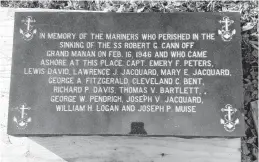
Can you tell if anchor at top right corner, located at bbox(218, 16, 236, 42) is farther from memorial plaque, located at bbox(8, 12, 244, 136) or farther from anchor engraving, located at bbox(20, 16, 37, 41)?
anchor engraving, located at bbox(20, 16, 37, 41)

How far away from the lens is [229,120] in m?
4.00

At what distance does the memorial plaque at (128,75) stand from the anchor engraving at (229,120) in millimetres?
10

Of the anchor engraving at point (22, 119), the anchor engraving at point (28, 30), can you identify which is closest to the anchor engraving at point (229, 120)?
the anchor engraving at point (22, 119)

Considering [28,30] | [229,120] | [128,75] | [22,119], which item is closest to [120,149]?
[128,75]

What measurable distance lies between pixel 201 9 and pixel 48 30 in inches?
82.4

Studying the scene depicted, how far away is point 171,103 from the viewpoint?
407 centimetres

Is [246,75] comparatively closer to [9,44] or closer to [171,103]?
[171,103]

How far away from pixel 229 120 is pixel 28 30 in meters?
2.41

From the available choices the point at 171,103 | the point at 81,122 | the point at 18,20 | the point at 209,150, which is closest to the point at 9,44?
the point at 18,20

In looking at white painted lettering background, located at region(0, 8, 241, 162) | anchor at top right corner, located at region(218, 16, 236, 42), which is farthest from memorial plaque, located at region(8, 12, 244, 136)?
white painted lettering background, located at region(0, 8, 241, 162)

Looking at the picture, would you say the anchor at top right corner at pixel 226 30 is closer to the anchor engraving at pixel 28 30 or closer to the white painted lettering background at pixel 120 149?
the white painted lettering background at pixel 120 149

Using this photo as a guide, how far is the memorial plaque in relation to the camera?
4043 millimetres

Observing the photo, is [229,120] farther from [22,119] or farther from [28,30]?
[28,30]

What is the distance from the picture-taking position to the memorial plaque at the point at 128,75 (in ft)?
13.3
